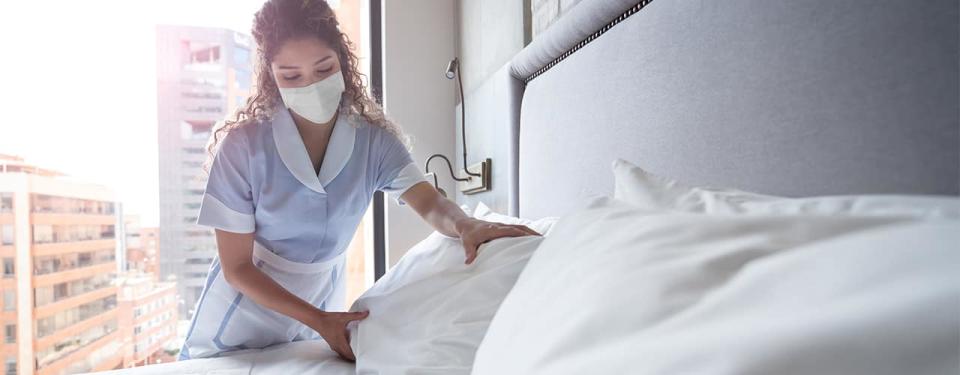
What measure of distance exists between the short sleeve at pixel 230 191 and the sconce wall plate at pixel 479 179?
3.08 ft

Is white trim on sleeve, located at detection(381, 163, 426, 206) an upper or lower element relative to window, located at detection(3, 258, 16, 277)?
upper

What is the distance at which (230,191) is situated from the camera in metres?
1.17

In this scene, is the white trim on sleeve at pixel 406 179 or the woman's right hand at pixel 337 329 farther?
the white trim on sleeve at pixel 406 179

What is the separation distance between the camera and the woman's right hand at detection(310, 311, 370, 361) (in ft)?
3.34

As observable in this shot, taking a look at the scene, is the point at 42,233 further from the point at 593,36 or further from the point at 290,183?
the point at 593,36

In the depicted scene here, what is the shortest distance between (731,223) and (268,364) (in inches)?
38.8

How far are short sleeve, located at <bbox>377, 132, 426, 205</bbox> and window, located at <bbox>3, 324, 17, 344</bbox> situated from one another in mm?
2078

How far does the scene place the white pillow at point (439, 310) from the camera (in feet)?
2.39

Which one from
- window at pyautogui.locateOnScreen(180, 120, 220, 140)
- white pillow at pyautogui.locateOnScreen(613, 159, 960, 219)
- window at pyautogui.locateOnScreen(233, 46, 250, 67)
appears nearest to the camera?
white pillow at pyautogui.locateOnScreen(613, 159, 960, 219)

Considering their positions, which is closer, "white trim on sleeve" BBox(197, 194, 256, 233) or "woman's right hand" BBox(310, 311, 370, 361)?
"woman's right hand" BBox(310, 311, 370, 361)

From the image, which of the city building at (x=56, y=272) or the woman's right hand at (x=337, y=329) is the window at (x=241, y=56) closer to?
the city building at (x=56, y=272)

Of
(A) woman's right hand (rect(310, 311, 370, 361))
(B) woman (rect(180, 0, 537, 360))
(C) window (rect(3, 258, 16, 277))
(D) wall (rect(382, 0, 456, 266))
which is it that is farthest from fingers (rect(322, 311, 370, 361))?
(C) window (rect(3, 258, 16, 277))

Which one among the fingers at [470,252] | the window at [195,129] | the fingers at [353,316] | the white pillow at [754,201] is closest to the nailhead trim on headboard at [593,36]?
the white pillow at [754,201]

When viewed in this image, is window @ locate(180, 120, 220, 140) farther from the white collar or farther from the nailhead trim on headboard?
the nailhead trim on headboard
